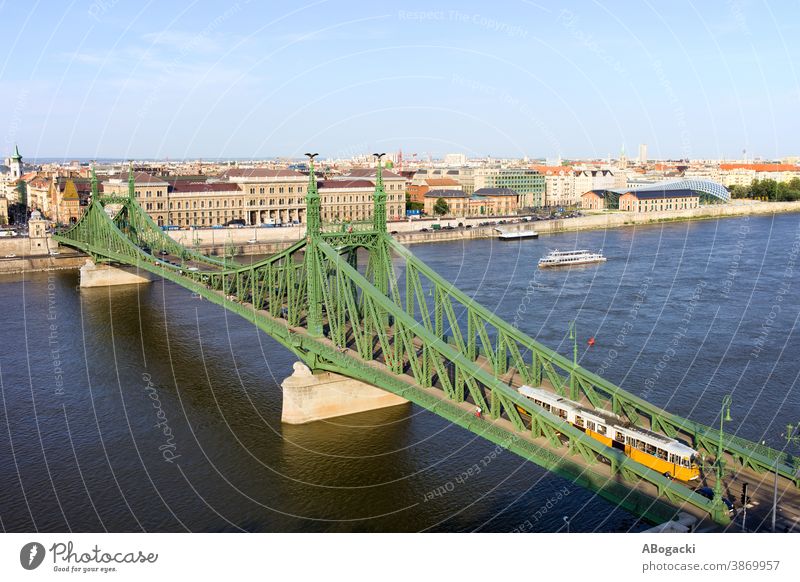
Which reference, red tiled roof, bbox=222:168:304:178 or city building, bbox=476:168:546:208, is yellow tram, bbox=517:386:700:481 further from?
city building, bbox=476:168:546:208

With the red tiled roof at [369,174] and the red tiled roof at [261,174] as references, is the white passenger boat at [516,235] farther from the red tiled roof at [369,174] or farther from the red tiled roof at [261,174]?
the red tiled roof at [261,174]

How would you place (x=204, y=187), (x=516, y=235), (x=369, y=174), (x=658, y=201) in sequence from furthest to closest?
(x=658, y=201) → (x=369, y=174) → (x=516, y=235) → (x=204, y=187)

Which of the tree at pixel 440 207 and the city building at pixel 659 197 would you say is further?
the city building at pixel 659 197

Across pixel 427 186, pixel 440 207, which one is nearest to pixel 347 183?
pixel 440 207

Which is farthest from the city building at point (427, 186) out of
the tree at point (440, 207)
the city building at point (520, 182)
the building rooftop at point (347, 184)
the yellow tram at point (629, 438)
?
the yellow tram at point (629, 438)

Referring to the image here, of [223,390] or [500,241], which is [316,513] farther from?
[500,241]

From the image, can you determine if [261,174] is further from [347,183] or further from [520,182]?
[520,182]
